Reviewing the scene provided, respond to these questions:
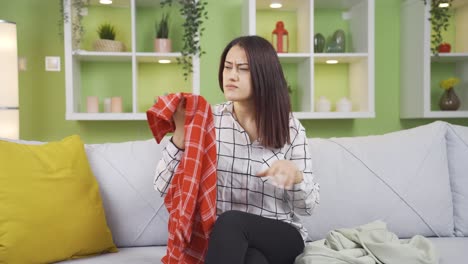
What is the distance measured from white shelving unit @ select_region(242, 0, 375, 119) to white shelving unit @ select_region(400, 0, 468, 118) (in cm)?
32

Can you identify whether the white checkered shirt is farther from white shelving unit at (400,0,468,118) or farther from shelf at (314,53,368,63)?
white shelving unit at (400,0,468,118)

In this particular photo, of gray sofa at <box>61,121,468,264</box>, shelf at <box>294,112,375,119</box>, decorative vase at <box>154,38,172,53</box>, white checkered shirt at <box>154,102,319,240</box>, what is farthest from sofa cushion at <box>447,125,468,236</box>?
decorative vase at <box>154,38,172,53</box>

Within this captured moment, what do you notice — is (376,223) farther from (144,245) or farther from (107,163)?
(107,163)

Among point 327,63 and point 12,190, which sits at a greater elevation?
point 327,63

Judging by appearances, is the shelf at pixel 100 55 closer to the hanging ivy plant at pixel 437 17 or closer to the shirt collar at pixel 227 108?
the shirt collar at pixel 227 108

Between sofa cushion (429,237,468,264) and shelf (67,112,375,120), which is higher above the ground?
shelf (67,112,375,120)

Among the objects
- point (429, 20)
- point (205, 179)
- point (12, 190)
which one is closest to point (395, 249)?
point (205, 179)

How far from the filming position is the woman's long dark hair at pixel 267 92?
1548 millimetres

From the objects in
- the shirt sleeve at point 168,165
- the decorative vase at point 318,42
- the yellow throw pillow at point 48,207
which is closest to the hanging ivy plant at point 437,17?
the decorative vase at point 318,42

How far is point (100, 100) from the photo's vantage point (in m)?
3.40

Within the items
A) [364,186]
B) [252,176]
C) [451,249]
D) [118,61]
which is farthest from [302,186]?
[118,61]

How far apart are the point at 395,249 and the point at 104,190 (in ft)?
3.32

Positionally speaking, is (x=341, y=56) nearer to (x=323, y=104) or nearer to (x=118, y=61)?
(x=323, y=104)

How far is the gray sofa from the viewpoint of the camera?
1.83 metres
